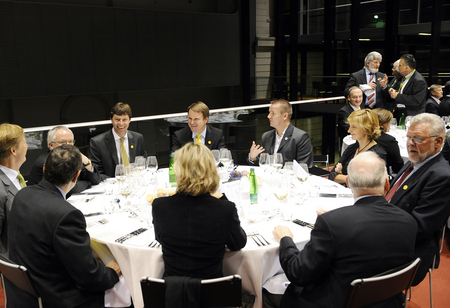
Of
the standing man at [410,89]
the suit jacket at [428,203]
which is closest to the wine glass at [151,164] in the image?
the suit jacket at [428,203]

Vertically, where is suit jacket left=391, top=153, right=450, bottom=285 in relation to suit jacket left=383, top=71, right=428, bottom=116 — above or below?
below

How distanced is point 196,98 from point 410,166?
450 inches

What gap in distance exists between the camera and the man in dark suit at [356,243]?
5.59ft

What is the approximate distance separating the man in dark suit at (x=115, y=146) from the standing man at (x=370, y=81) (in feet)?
13.5

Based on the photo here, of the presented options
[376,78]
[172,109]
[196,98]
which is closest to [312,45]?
[196,98]

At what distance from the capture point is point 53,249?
1906mm

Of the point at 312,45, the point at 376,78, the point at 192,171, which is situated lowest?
the point at 192,171

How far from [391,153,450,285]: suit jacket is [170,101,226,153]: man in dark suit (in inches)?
95.0

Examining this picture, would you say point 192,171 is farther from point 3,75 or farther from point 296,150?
point 3,75

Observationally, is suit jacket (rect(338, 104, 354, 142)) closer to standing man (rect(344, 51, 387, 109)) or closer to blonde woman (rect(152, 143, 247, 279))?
standing man (rect(344, 51, 387, 109))

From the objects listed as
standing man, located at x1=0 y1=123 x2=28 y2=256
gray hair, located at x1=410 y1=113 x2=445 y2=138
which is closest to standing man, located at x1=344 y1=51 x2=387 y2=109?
gray hair, located at x1=410 y1=113 x2=445 y2=138

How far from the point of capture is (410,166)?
270cm

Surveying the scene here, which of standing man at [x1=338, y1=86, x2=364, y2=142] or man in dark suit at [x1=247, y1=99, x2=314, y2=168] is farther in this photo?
standing man at [x1=338, y1=86, x2=364, y2=142]

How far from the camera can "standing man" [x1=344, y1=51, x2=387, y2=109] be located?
6625 mm
